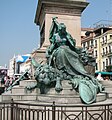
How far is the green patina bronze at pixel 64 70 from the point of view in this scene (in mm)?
9406

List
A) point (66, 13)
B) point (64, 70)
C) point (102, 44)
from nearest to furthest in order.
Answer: point (64, 70)
point (66, 13)
point (102, 44)

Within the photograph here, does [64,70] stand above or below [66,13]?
below

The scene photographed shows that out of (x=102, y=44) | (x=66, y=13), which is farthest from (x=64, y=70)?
(x=102, y=44)

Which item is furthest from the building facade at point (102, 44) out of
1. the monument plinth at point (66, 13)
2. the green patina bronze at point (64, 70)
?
the green patina bronze at point (64, 70)

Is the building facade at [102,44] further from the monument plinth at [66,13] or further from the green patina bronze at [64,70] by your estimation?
the green patina bronze at [64,70]

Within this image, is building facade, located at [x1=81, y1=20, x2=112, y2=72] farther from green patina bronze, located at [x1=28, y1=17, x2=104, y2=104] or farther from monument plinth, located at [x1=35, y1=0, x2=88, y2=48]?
green patina bronze, located at [x1=28, y1=17, x2=104, y2=104]

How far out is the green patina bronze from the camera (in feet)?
30.9

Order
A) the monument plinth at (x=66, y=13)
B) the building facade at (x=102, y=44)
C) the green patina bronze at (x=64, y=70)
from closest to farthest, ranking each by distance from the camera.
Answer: the green patina bronze at (x=64, y=70) < the monument plinth at (x=66, y=13) < the building facade at (x=102, y=44)

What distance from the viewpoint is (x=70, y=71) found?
10.7 meters

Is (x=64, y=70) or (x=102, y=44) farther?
(x=102, y=44)

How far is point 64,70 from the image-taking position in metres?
10.6

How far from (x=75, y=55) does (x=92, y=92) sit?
220cm

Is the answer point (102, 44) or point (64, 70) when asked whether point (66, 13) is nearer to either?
point (64, 70)

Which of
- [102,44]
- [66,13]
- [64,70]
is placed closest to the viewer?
[64,70]
